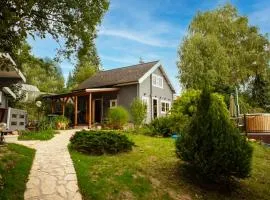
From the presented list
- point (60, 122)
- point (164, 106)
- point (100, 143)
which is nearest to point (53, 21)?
point (100, 143)

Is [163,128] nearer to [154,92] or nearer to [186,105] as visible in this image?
[186,105]

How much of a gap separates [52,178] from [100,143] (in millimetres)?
2716

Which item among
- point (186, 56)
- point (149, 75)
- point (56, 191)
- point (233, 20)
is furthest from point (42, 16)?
point (233, 20)

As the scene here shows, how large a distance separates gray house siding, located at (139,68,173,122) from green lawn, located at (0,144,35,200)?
Answer: 1626 centimetres

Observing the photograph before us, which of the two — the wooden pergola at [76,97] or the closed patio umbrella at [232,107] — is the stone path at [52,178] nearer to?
the closed patio umbrella at [232,107]

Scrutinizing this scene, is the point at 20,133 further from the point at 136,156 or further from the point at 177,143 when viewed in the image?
the point at 177,143

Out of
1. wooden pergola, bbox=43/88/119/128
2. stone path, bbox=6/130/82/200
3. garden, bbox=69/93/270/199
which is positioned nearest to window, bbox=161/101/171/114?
wooden pergola, bbox=43/88/119/128

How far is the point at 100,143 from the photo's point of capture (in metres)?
11.2

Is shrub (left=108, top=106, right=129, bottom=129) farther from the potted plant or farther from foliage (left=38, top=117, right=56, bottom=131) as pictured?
foliage (left=38, top=117, right=56, bottom=131)

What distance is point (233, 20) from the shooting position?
1454 inches

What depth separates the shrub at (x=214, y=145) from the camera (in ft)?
29.1

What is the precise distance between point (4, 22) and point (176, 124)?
40.2 feet

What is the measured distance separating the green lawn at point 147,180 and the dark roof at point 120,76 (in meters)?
16.0

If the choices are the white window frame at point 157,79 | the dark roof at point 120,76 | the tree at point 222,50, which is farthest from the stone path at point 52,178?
the tree at point 222,50
